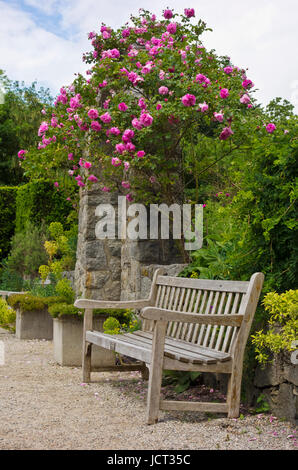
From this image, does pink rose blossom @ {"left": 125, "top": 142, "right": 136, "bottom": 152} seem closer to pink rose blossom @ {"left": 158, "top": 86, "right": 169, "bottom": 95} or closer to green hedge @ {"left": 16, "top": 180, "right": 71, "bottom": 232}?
pink rose blossom @ {"left": 158, "top": 86, "right": 169, "bottom": 95}

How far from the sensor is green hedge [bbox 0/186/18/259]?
11484mm

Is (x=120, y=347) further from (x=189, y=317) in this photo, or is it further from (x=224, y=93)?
(x=224, y=93)

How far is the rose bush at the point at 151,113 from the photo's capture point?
17.7ft

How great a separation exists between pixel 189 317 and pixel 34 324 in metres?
4.10

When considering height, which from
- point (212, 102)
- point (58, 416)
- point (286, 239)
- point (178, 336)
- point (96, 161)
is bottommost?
point (58, 416)

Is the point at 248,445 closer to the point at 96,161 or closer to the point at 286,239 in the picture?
the point at 286,239

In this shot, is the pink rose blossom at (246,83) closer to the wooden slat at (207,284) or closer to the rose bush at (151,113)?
the rose bush at (151,113)

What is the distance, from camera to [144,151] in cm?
562

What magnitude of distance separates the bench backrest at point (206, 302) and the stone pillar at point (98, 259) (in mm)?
1722

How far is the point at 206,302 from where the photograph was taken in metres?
4.43

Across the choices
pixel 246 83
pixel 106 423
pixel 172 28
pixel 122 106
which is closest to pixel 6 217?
pixel 172 28

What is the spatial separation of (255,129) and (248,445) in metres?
3.26

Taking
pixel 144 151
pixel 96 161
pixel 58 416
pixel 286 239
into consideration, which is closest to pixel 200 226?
pixel 144 151

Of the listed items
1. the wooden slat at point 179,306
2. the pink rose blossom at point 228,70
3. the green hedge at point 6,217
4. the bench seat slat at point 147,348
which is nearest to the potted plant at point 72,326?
the bench seat slat at point 147,348
